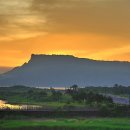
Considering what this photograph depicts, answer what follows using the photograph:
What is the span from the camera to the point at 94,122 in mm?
80188

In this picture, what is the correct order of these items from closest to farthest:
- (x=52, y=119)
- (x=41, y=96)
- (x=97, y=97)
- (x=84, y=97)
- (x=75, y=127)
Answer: (x=75, y=127)
(x=52, y=119)
(x=97, y=97)
(x=84, y=97)
(x=41, y=96)

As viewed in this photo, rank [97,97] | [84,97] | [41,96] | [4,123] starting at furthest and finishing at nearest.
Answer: [41,96], [84,97], [97,97], [4,123]

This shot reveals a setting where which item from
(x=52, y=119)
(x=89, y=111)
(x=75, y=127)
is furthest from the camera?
(x=89, y=111)

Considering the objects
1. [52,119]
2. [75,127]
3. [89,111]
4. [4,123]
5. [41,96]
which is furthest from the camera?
[41,96]

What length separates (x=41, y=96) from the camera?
160 meters

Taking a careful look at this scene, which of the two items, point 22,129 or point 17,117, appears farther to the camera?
point 17,117

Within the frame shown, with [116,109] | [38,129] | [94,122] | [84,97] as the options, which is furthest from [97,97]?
[38,129]

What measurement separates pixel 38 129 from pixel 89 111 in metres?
22.6

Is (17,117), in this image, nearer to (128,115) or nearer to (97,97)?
(128,115)

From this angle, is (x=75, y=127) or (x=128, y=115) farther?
(x=128, y=115)

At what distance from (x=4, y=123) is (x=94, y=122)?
15.6m

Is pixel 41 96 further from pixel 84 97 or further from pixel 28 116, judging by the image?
pixel 28 116

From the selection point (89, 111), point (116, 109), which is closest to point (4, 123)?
point (89, 111)

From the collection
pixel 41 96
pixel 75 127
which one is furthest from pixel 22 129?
pixel 41 96
